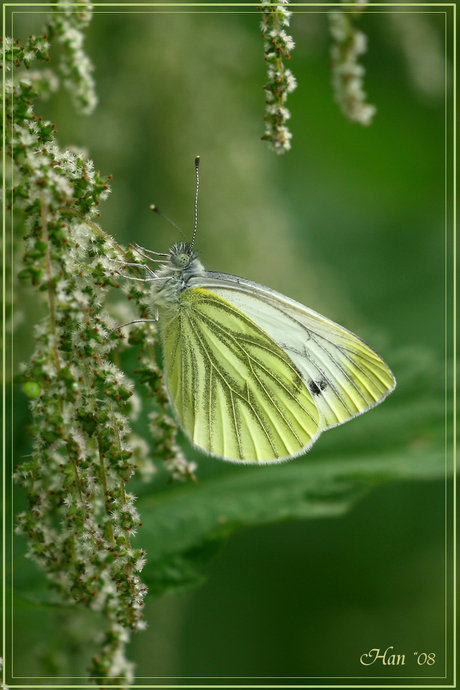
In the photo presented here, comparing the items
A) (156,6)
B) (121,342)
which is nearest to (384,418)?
(121,342)

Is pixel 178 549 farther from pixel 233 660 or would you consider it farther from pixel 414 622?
pixel 414 622

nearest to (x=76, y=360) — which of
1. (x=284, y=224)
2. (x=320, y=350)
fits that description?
(x=320, y=350)

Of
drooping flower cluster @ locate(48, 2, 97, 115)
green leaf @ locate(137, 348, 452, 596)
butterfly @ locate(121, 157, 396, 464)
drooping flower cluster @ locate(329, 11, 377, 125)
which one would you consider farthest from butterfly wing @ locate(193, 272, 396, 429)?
drooping flower cluster @ locate(48, 2, 97, 115)

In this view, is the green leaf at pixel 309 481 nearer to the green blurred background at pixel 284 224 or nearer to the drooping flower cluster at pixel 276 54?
the green blurred background at pixel 284 224

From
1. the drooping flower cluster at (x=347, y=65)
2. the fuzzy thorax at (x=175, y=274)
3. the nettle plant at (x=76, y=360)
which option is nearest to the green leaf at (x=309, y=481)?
the nettle plant at (x=76, y=360)

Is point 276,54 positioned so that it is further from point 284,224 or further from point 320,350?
point 284,224

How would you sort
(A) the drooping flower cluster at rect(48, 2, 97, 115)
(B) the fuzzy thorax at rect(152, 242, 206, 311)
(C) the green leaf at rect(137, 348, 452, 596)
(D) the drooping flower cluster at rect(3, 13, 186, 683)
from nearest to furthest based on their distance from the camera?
1. (D) the drooping flower cluster at rect(3, 13, 186, 683)
2. (A) the drooping flower cluster at rect(48, 2, 97, 115)
3. (C) the green leaf at rect(137, 348, 452, 596)
4. (B) the fuzzy thorax at rect(152, 242, 206, 311)

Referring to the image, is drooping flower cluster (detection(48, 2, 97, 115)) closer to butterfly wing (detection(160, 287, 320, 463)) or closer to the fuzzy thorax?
the fuzzy thorax
